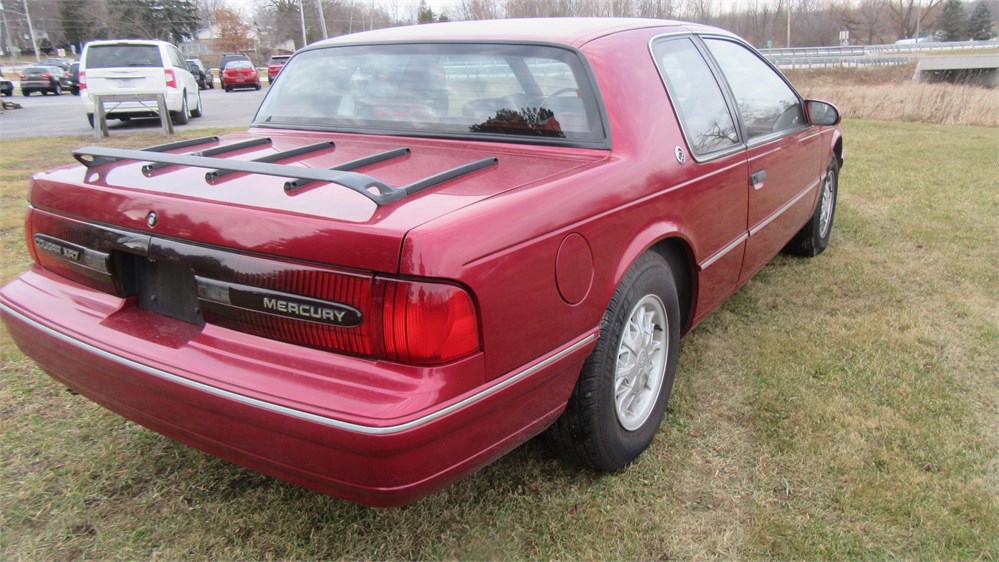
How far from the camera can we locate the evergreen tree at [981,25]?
62.0 m

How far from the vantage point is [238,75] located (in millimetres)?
29406

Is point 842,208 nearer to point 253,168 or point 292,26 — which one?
point 253,168

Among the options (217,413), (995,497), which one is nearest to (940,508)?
(995,497)

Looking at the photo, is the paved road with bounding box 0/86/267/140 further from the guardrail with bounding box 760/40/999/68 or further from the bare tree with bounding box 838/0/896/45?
the bare tree with bounding box 838/0/896/45

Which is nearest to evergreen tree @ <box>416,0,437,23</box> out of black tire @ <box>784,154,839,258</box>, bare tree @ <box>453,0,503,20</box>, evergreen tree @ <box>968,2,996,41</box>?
bare tree @ <box>453,0,503,20</box>

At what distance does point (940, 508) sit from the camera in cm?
235

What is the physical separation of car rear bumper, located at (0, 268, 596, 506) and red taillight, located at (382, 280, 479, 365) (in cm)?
8

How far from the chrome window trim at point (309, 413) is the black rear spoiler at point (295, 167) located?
55 centimetres

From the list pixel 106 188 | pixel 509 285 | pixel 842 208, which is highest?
pixel 106 188

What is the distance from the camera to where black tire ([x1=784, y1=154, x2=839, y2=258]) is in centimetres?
487

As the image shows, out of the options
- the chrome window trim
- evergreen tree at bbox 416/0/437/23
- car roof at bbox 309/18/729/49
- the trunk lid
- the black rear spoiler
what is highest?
evergreen tree at bbox 416/0/437/23

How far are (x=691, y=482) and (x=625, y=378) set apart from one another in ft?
1.44

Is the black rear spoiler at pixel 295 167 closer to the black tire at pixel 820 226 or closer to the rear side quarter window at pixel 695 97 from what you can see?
the rear side quarter window at pixel 695 97

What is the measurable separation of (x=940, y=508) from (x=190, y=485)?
2595mm
